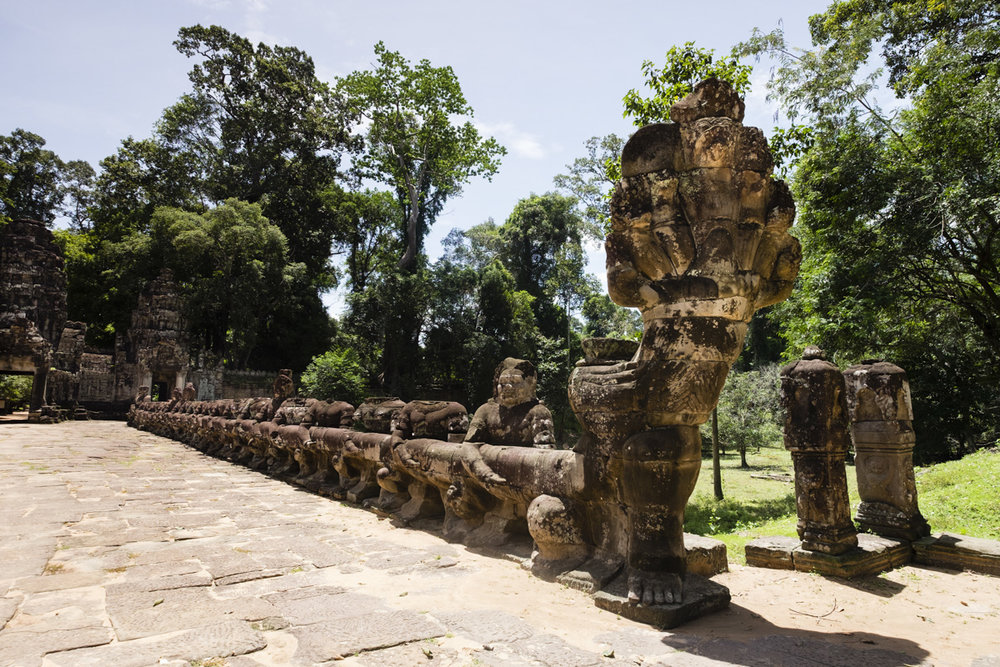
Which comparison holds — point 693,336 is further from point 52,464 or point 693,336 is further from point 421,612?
point 52,464

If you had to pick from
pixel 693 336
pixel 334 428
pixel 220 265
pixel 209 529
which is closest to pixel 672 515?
pixel 693 336

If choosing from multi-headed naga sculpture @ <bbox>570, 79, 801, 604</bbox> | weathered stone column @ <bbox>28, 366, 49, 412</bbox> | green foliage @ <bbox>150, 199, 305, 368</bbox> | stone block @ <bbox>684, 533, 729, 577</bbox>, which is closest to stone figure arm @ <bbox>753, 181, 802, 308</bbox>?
multi-headed naga sculpture @ <bbox>570, 79, 801, 604</bbox>

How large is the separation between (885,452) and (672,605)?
3982 millimetres

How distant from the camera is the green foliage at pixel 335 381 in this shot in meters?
25.4

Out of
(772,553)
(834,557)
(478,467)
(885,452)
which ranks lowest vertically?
(772,553)

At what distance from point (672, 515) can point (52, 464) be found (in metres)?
10.8

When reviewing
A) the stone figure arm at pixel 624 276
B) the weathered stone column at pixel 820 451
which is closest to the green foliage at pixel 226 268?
the weathered stone column at pixel 820 451

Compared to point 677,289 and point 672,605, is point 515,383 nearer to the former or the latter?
point 677,289

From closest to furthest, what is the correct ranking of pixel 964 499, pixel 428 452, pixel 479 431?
1. pixel 479 431
2. pixel 428 452
3. pixel 964 499

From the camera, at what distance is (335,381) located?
25641mm

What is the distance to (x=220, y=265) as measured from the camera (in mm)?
28688

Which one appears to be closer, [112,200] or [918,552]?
[918,552]

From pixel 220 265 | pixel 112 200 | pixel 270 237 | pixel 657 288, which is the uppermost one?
pixel 112 200

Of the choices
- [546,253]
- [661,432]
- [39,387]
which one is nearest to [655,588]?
[661,432]
